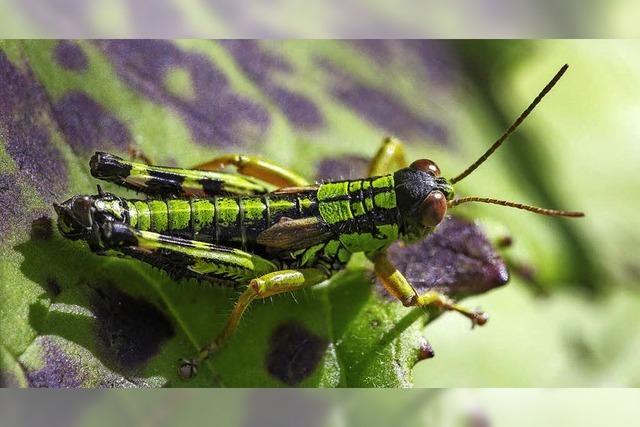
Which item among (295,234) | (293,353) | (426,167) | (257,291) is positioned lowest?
(293,353)

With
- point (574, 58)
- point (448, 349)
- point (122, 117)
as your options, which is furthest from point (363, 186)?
point (574, 58)

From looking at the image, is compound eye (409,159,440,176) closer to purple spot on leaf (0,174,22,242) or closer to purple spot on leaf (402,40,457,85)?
purple spot on leaf (402,40,457,85)

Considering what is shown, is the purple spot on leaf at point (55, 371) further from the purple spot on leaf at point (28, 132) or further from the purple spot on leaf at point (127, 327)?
the purple spot on leaf at point (28, 132)

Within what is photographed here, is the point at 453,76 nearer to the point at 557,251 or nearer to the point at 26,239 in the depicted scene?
the point at 557,251

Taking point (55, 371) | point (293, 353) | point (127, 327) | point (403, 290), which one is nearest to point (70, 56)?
point (127, 327)

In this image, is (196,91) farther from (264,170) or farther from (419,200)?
(419,200)

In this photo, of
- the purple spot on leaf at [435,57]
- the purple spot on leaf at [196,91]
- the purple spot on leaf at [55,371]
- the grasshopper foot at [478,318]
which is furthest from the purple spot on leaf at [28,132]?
the purple spot on leaf at [435,57]
